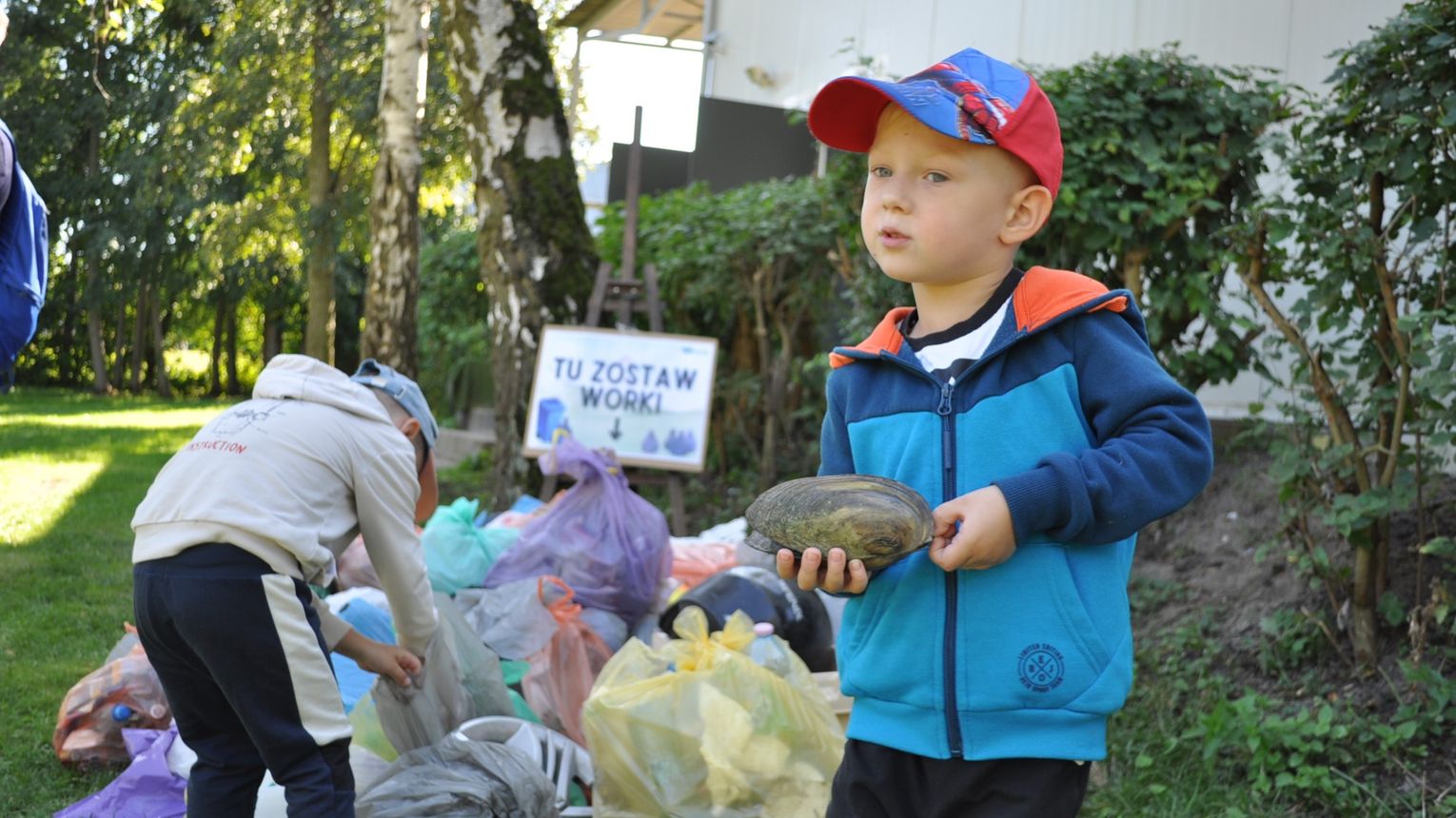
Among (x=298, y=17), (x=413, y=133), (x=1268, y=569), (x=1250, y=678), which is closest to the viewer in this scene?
(x=1250, y=678)

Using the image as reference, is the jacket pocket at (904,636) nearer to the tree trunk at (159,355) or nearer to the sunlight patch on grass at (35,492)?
the sunlight patch on grass at (35,492)

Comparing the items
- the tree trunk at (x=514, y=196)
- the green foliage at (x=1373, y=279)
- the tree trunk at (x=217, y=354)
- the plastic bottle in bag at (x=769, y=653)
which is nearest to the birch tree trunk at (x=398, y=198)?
the tree trunk at (x=514, y=196)

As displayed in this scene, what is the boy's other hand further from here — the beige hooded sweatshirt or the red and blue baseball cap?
the red and blue baseball cap

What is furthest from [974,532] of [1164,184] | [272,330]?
[272,330]

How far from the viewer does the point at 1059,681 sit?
184 centimetres

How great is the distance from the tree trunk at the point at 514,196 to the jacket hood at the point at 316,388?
440cm

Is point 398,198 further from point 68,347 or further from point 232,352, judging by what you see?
point 232,352

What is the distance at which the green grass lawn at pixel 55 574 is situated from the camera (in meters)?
3.84

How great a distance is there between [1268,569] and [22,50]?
18.0 meters

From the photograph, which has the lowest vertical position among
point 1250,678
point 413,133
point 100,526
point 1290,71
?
point 100,526

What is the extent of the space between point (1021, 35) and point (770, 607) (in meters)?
5.92

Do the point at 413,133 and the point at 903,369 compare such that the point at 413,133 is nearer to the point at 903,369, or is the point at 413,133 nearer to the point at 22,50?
the point at 903,369

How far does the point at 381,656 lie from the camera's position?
3.23 m

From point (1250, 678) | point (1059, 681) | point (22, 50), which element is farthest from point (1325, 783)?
point (22, 50)
